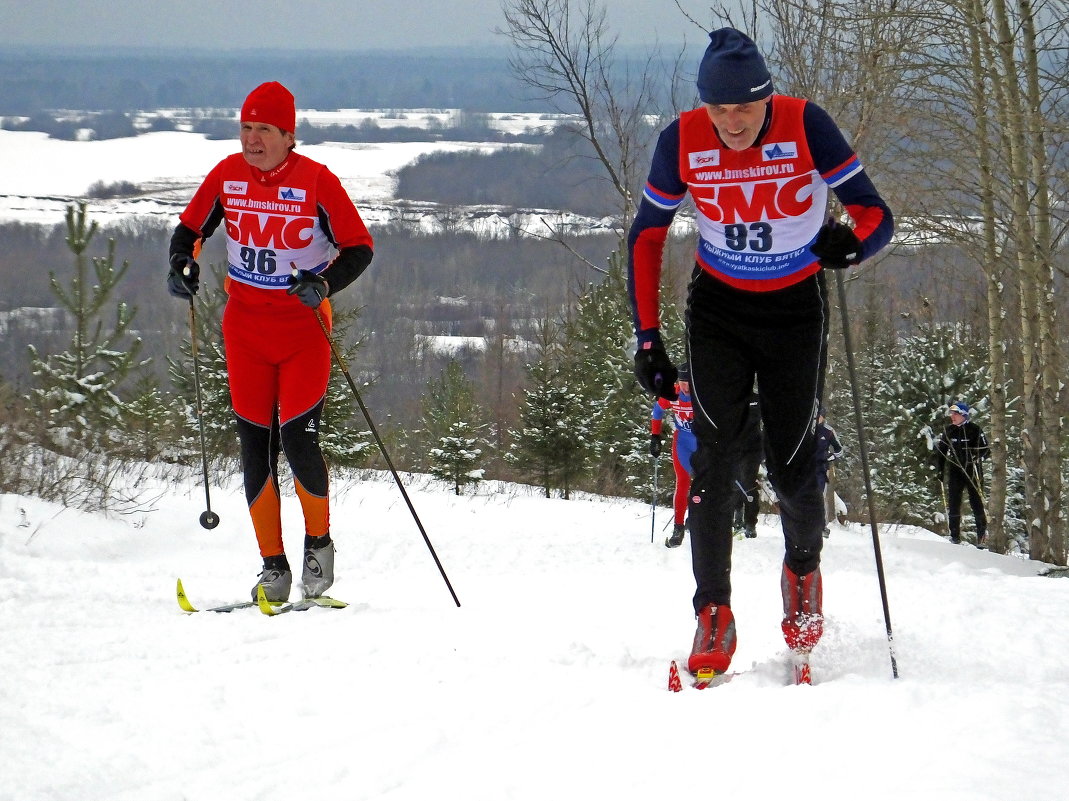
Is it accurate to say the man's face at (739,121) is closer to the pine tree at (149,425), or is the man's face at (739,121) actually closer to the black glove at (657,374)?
the black glove at (657,374)

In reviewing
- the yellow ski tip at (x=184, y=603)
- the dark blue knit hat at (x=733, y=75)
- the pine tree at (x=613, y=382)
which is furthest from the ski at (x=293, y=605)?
the pine tree at (x=613, y=382)

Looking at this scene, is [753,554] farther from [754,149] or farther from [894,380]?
[894,380]

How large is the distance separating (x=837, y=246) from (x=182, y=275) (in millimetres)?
3338

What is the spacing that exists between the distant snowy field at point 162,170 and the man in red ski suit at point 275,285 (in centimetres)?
5322

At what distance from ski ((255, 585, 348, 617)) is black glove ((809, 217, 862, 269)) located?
2805 mm

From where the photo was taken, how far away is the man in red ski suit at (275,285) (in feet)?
15.1

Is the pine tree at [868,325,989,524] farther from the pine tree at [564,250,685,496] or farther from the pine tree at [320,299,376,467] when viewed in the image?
the pine tree at [320,299,376,467]

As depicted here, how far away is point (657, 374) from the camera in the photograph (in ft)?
11.5

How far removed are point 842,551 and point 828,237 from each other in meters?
6.24

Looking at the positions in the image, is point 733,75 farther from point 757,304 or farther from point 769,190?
point 757,304

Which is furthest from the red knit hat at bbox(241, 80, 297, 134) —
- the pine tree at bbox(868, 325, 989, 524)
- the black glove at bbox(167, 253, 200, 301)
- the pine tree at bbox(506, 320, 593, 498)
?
the pine tree at bbox(868, 325, 989, 524)

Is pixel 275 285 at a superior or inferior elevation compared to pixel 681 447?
superior

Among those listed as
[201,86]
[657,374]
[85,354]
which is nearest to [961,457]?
[657,374]

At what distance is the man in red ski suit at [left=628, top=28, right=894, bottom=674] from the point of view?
3.23 meters
